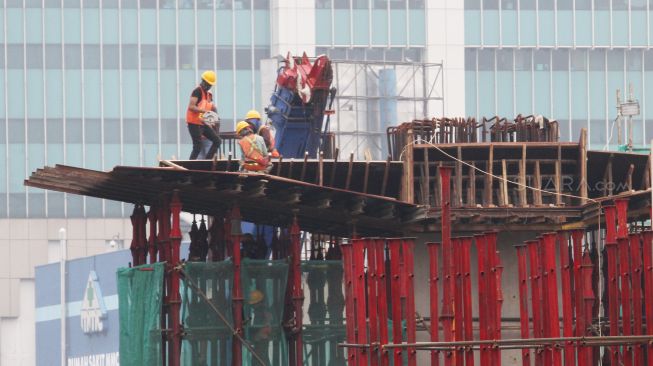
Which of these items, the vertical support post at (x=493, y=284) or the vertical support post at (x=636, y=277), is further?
the vertical support post at (x=636, y=277)

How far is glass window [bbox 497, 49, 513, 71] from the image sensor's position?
352 ft

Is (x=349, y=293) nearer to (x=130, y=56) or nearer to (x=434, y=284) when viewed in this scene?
(x=434, y=284)

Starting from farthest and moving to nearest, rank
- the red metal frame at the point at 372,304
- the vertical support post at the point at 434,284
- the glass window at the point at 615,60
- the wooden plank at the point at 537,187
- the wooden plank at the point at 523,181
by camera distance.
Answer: the glass window at the point at 615,60 < the wooden plank at the point at 537,187 < the wooden plank at the point at 523,181 < the red metal frame at the point at 372,304 < the vertical support post at the point at 434,284

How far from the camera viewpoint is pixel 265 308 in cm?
4247

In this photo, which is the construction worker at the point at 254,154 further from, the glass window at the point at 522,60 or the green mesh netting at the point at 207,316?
the glass window at the point at 522,60

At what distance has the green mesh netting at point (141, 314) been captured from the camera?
137 feet

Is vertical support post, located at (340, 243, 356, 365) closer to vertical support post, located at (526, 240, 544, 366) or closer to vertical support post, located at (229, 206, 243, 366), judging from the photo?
vertical support post, located at (229, 206, 243, 366)

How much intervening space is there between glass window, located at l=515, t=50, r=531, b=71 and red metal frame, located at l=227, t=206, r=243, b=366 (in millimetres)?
66715

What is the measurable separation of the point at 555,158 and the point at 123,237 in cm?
6042

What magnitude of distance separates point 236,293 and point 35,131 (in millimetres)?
65861

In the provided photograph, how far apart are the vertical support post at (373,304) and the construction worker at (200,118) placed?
28.2 feet

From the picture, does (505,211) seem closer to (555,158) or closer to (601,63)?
(555,158)

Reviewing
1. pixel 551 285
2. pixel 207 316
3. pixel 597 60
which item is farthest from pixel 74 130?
pixel 551 285

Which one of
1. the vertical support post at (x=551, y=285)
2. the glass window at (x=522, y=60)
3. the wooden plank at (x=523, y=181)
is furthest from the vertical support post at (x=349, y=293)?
the glass window at (x=522, y=60)
